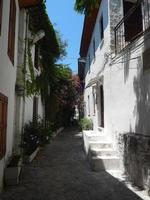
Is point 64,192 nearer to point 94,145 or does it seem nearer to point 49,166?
point 49,166

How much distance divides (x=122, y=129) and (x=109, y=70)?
301 cm

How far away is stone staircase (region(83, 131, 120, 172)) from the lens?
28.1ft

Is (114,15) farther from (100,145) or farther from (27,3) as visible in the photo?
(100,145)

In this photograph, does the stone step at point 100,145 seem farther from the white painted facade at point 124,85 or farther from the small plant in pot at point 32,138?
the small plant in pot at point 32,138

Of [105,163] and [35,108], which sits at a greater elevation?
[35,108]

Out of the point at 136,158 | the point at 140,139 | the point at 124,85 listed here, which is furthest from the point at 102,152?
the point at 140,139

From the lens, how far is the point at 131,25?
1120cm

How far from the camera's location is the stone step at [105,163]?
8.53m

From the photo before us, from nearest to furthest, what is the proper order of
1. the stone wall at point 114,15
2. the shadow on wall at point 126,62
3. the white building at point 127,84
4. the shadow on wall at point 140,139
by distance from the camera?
1. the shadow on wall at point 140,139
2. the white building at point 127,84
3. the shadow on wall at point 126,62
4. the stone wall at point 114,15

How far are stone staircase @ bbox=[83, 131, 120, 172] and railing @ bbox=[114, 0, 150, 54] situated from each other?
3.92m

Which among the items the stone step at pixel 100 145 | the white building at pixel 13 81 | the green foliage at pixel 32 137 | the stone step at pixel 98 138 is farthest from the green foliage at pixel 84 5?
the green foliage at pixel 32 137

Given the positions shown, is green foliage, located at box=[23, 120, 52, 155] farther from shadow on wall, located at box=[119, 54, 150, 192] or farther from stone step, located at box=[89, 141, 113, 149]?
shadow on wall, located at box=[119, 54, 150, 192]

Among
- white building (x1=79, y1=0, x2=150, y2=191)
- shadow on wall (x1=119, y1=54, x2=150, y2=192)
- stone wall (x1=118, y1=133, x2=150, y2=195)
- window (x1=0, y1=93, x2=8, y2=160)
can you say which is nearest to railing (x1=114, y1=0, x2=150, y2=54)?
white building (x1=79, y1=0, x2=150, y2=191)

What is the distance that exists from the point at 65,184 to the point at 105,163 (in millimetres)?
2191
